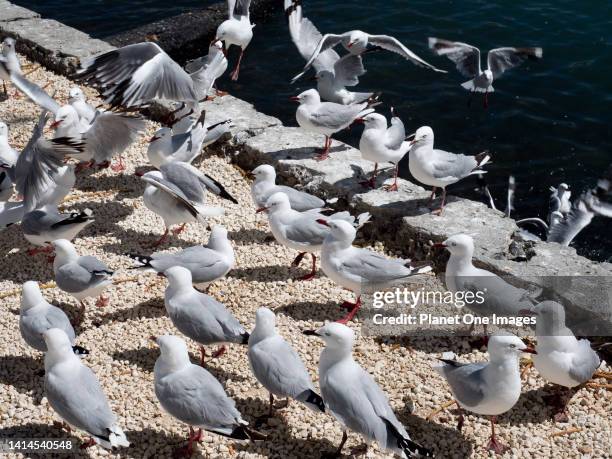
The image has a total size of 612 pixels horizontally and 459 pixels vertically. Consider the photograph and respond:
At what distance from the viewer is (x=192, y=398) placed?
4.02 metres

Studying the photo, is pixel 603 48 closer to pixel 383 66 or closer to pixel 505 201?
pixel 383 66

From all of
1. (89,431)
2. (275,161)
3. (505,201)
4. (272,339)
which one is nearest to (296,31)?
(275,161)

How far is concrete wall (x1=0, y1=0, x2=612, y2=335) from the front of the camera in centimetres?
516

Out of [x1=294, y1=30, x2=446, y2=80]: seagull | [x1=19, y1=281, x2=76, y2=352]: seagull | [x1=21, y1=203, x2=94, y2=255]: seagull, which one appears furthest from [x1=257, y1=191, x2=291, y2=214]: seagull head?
[x1=294, y1=30, x2=446, y2=80]: seagull

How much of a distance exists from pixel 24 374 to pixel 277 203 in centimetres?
201

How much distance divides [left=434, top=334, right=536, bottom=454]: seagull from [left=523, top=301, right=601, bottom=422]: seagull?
0.86ft

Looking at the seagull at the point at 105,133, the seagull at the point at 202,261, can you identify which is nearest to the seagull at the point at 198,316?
the seagull at the point at 202,261

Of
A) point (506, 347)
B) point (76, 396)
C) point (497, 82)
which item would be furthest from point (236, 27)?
point (506, 347)

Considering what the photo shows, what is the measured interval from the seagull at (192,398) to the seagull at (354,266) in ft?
4.14

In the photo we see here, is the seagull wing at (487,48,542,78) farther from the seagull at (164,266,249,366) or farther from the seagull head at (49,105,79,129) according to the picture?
the seagull at (164,266,249,366)

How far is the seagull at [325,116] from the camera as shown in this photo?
679cm

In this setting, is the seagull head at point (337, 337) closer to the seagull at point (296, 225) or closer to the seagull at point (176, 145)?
the seagull at point (296, 225)

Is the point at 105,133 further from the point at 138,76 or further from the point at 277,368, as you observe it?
the point at 277,368

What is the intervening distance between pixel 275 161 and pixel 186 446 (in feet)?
10.4
